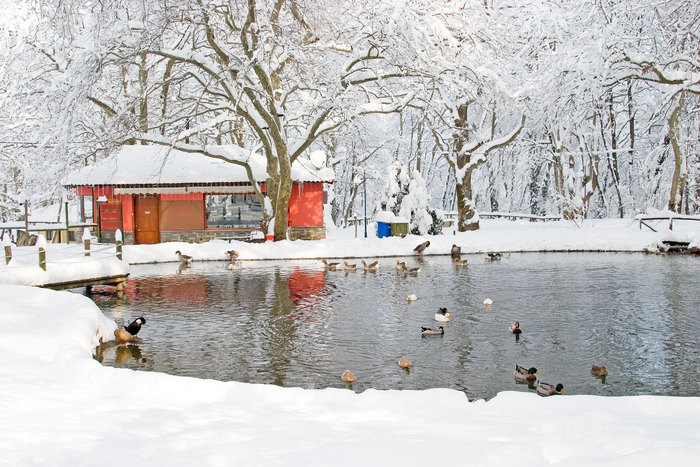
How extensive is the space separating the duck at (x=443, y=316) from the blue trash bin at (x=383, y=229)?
17.9m

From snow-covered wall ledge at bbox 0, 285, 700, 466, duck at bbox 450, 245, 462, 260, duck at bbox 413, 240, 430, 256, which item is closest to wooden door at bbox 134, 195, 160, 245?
duck at bbox 413, 240, 430, 256

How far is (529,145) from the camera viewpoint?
1615 inches

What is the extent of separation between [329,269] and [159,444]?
17266 millimetres

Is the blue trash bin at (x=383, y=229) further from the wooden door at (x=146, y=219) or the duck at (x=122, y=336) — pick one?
the duck at (x=122, y=336)

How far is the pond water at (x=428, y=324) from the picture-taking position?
33.9 feet

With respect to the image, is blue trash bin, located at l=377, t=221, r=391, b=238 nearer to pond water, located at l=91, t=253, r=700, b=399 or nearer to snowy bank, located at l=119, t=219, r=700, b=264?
snowy bank, located at l=119, t=219, r=700, b=264

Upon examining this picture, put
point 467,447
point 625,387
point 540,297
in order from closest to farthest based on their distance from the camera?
1. point 467,447
2. point 625,387
3. point 540,297

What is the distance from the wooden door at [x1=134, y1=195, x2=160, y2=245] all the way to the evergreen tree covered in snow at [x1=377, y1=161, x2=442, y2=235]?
11.8m

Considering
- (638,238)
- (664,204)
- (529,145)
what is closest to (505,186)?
(529,145)

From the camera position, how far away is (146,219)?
34.5 metres

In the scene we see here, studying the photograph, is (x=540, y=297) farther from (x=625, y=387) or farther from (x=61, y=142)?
(x=61, y=142)

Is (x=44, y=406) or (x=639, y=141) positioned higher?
(x=639, y=141)

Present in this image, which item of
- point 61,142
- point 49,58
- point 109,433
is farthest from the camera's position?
point 49,58

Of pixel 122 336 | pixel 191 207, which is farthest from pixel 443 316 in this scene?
pixel 191 207
